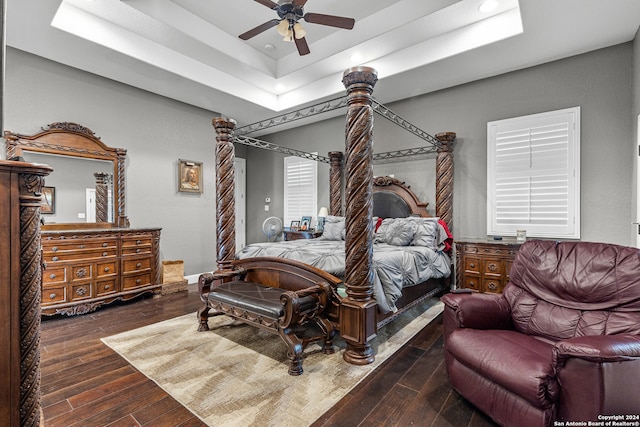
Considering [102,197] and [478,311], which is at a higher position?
[102,197]

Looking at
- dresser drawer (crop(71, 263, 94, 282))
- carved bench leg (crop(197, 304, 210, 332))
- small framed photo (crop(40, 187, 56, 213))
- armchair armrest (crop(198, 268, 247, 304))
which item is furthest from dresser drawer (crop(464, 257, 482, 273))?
small framed photo (crop(40, 187, 56, 213))

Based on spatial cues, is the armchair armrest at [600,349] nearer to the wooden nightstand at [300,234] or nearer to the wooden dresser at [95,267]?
the wooden nightstand at [300,234]

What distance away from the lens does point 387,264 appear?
2.96 meters

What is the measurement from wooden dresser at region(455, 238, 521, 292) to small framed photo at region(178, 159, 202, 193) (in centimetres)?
437

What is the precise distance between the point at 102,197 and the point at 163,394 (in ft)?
11.3

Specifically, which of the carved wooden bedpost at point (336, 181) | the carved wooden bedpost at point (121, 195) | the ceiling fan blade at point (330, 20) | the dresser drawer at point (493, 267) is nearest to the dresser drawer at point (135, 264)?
the carved wooden bedpost at point (121, 195)

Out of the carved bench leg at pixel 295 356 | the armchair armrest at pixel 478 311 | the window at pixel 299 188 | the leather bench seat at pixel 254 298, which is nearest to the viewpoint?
the armchair armrest at pixel 478 311

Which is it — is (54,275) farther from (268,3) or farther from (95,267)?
(268,3)

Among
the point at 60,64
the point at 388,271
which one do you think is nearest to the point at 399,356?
the point at 388,271

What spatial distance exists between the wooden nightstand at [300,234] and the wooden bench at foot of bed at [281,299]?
6.86 ft

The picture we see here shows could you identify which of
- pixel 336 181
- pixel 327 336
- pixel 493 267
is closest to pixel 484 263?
pixel 493 267

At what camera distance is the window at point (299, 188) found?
632cm

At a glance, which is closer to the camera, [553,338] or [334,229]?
[553,338]

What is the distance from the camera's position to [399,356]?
103 inches
